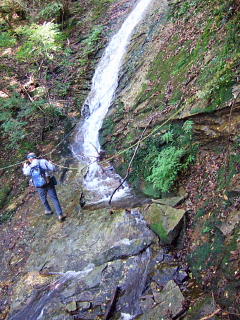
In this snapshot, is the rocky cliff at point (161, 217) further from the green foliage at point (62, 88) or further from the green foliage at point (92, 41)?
the green foliage at point (92, 41)

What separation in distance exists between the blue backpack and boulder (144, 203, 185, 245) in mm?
2767

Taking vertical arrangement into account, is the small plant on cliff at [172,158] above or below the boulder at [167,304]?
above

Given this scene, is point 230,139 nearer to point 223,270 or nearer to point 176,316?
point 223,270

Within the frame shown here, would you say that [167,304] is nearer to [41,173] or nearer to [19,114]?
[41,173]

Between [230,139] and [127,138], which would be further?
[127,138]

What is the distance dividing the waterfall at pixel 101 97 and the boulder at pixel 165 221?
236 cm

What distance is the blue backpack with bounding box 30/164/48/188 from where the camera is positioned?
310 inches

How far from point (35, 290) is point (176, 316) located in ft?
10.5

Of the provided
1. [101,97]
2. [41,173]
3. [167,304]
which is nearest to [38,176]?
[41,173]

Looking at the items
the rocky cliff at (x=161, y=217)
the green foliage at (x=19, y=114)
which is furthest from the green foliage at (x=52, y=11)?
the rocky cliff at (x=161, y=217)

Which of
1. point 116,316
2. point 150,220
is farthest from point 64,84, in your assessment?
point 116,316

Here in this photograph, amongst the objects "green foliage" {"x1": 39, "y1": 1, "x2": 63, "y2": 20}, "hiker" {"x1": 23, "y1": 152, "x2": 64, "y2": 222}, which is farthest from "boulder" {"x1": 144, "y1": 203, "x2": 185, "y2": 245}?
"green foliage" {"x1": 39, "y1": 1, "x2": 63, "y2": 20}

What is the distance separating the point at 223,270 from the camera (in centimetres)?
475

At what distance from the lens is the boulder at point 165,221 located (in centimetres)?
597
